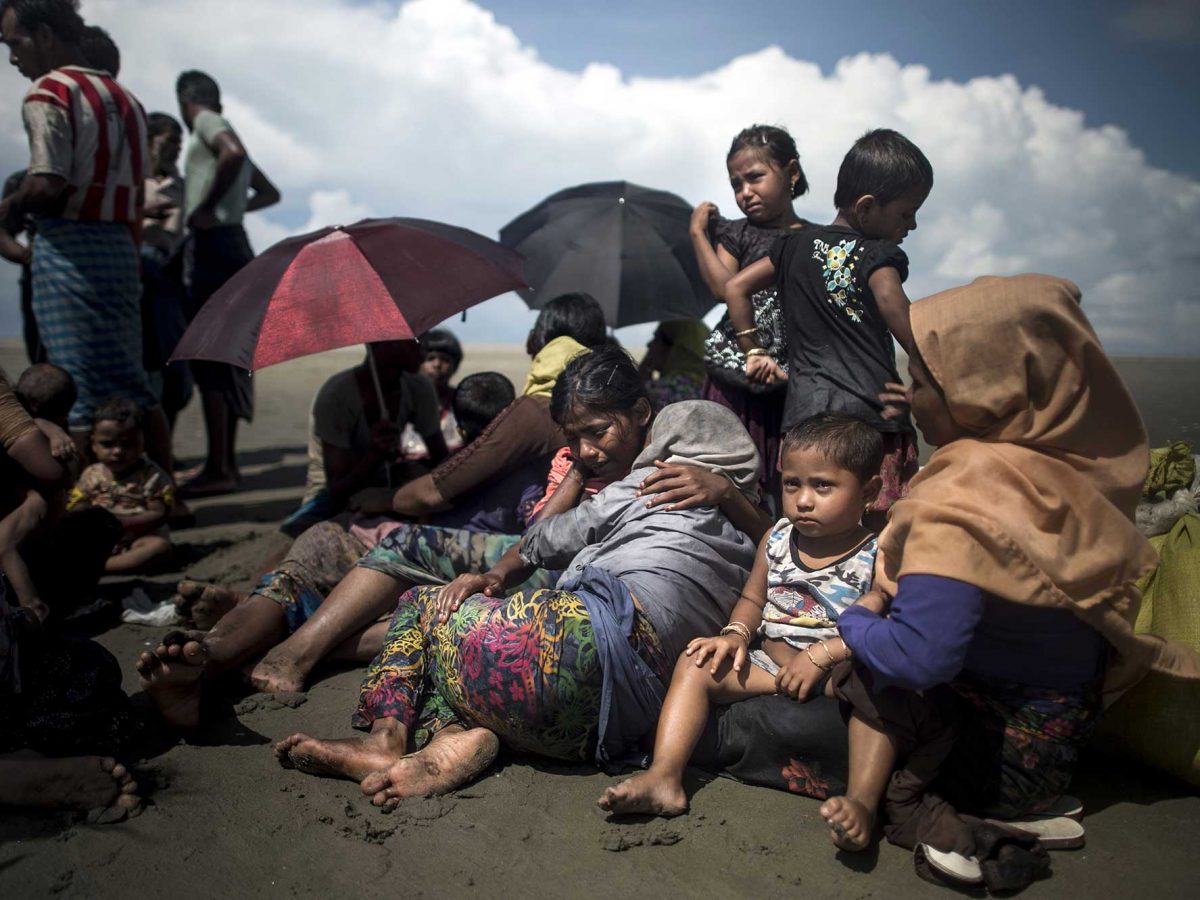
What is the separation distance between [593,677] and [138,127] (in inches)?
180

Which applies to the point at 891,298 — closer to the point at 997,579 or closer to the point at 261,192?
the point at 997,579

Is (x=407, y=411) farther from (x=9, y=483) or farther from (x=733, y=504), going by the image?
(x=733, y=504)

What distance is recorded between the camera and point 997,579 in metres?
2.20

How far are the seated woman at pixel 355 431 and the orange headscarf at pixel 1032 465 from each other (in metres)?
2.74

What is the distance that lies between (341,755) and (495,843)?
1.88 ft

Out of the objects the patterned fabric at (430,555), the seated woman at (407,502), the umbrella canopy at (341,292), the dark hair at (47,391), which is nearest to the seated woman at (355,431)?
the seated woman at (407,502)

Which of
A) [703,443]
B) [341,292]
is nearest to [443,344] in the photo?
[341,292]

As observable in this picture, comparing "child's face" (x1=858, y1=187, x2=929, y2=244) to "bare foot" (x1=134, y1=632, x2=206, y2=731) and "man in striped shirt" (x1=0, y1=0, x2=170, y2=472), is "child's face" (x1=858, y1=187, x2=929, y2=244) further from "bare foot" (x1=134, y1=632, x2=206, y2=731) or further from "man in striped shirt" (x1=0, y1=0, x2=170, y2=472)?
"man in striped shirt" (x1=0, y1=0, x2=170, y2=472)

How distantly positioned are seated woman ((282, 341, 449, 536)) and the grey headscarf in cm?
169

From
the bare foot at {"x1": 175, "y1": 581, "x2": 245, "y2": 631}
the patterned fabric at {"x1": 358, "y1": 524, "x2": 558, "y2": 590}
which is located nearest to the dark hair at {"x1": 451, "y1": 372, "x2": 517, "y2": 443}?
the patterned fabric at {"x1": 358, "y1": 524, "x2": 558, "y2": 590}

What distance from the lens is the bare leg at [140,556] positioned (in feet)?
16.0

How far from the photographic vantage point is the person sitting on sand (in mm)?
2215

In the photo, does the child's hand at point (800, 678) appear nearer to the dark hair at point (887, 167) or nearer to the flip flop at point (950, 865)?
the flip flop at point (950, 865)

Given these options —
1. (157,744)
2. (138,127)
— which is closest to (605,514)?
(157,744)
